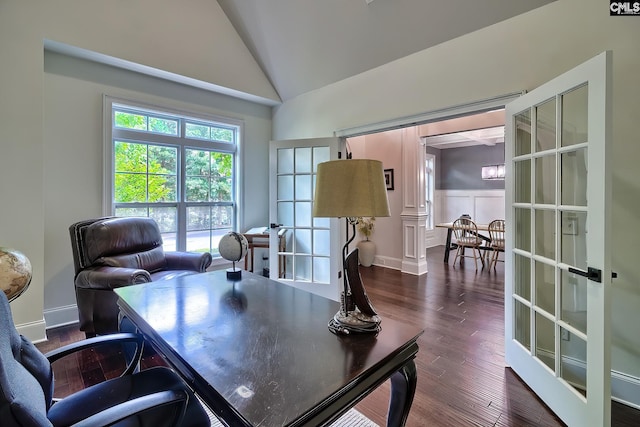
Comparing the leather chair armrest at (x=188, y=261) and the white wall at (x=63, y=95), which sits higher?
the white wall at (x=63, y=95)

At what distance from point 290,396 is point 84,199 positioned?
338 cm

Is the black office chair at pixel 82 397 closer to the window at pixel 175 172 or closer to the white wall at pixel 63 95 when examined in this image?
the white wall at pixel 63 95

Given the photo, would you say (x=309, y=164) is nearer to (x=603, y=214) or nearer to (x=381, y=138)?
(x=381, y=138)

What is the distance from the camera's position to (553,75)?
2035mm

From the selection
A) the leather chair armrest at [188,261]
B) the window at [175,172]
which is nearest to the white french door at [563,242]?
the leather chair armrest at [188,261]

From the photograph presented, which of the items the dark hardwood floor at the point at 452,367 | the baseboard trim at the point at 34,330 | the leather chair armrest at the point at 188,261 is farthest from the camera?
the leather chair armrest at the point at 188,261

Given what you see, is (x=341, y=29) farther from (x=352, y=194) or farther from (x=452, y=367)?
(x=452, y=367)

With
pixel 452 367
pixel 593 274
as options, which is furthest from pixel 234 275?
pixel 593 274

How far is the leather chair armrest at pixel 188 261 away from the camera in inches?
122

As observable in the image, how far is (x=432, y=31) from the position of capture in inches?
102

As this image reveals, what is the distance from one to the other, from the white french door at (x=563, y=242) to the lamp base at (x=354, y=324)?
1.15 m

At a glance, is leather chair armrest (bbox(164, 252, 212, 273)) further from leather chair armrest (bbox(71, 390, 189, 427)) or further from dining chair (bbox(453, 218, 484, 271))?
dining chair (bbox(453, 218, 484, 271))

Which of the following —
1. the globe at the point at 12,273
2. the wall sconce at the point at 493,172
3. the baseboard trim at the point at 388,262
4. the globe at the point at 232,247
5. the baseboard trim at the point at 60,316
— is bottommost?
the baseboard trim at the point at 60,316

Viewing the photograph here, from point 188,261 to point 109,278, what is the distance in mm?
812
